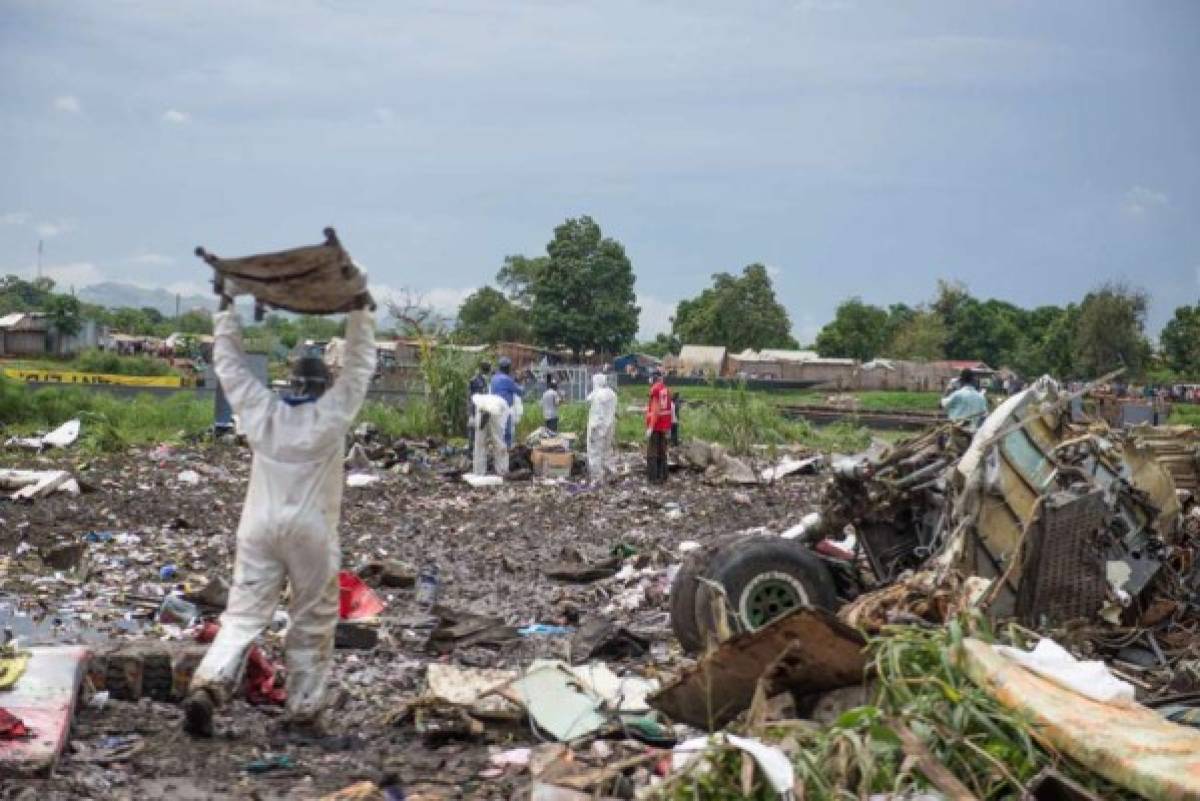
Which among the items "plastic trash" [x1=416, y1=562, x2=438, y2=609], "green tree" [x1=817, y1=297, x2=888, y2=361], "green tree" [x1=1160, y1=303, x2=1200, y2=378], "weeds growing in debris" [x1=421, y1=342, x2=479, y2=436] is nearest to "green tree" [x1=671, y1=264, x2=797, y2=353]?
"green tree" [x1=817, y1=297, x2=888, y2=361]

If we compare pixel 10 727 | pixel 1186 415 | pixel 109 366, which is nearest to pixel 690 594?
pixel 10 727

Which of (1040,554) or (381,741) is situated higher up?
(1040,554)

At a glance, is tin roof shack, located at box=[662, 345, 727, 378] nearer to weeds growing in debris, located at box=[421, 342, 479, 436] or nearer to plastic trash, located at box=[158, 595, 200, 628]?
weeds growing in debris, located at box=[421, 342, 479, 436]

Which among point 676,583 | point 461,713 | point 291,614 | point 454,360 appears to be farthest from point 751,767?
point 454,360

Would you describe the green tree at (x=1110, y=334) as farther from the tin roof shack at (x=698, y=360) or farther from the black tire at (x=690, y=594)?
the black tire at (x=690, y=594)

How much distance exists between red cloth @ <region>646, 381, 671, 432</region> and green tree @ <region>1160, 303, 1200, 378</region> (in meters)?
54.5

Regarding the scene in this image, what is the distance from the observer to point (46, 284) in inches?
4397

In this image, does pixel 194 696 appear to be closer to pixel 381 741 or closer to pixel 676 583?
pixel 381 741

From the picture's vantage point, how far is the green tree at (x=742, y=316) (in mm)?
81062

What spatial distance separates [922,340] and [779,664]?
78678 millimetres

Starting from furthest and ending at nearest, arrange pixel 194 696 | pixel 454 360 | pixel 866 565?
pixel 454 360 < pixel 866 565 < pixel 194 696

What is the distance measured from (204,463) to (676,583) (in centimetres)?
1372

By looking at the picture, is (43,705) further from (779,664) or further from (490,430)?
(490,430)

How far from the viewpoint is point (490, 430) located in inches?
798
